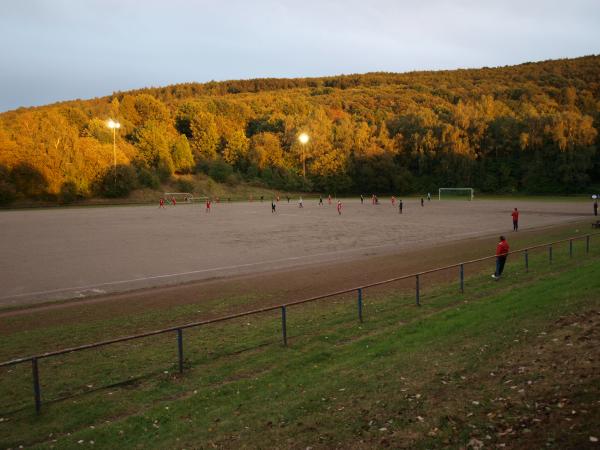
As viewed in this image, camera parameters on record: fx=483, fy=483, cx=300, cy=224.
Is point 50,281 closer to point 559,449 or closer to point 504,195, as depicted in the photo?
point 559,449

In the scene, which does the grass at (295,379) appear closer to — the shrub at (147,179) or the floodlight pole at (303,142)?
the shrub at (147,179)

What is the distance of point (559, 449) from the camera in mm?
4809

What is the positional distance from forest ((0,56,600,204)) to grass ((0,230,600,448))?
244 ft

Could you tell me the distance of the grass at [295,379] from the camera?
6242 mm

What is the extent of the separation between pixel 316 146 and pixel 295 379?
107584 millimetres

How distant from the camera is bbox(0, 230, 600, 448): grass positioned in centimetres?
624

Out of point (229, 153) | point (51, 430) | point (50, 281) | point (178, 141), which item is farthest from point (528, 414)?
point (229, 153)

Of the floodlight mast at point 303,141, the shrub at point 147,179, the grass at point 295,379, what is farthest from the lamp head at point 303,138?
the grass at point 295,379

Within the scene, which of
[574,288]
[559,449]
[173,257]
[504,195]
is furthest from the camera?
Answer: [504,195]

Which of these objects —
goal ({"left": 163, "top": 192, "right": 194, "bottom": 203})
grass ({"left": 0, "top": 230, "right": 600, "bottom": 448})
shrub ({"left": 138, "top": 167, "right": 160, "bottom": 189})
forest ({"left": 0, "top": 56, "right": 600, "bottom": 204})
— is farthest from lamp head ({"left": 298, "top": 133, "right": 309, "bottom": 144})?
grass ({"left": 0, "top": 230, "right": 600, "bottom": 448})

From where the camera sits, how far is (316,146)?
114 metres

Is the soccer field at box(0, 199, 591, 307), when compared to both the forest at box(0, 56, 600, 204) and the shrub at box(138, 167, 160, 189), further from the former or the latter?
the shrub at box(138, 167, 160, 189)

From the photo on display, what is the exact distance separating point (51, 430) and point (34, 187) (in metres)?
81.4

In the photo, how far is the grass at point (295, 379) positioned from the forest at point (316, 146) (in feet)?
244
